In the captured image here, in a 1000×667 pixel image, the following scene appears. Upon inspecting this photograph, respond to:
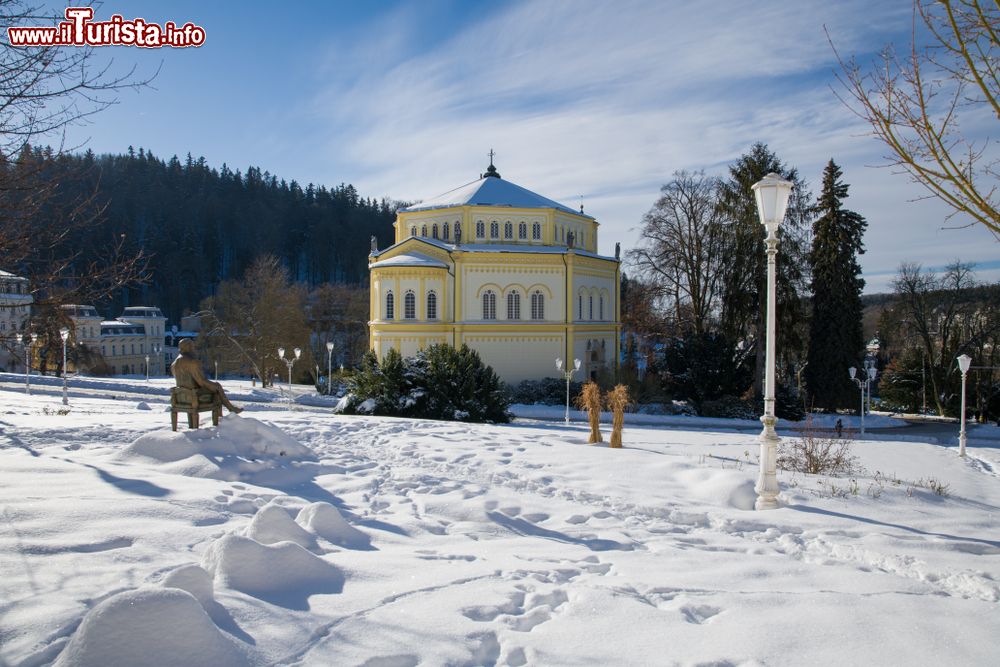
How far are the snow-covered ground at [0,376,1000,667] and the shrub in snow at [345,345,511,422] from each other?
11.2 metres

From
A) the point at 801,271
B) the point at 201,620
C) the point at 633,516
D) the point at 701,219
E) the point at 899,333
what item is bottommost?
the point at 633,516

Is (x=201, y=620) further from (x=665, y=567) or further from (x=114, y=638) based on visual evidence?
(x=665, y=567)

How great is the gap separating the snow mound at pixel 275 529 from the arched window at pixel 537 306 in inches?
1216

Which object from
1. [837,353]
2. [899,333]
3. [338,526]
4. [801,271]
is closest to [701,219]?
[801,271]

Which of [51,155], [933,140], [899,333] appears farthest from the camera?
[899,333]

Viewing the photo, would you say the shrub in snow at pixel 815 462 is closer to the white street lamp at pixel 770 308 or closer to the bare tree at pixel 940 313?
the white street lamp at pixel 770 308

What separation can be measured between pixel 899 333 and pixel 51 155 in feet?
167

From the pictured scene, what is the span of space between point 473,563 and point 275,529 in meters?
1.61

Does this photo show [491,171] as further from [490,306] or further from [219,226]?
[219,226]

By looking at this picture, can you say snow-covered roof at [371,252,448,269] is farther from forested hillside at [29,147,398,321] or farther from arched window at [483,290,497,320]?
forested hillside at [29,147,398,321]

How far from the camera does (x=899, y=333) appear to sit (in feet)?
147

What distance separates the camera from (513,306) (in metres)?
35.7

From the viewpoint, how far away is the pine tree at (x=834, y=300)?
114ft

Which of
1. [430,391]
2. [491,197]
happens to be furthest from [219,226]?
[430,391]
